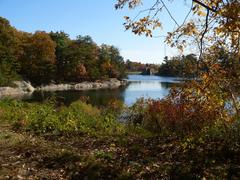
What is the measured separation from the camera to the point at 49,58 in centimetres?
6500

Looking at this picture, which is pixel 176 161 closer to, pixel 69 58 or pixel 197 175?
pixel 197 175

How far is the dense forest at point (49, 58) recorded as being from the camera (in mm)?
55841

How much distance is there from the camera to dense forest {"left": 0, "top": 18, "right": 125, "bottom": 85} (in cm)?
5584

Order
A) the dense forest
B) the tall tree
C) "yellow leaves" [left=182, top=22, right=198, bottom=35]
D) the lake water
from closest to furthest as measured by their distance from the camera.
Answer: "yellow leaves" [left=182, top=22, right=198, bottom=35] → the lake water → the dense forest → the tall tree

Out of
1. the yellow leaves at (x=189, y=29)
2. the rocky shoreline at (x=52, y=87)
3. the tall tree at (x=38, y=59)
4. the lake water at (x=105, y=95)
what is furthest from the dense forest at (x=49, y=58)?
Answer: the yellow leaves at (x=189, y=29)

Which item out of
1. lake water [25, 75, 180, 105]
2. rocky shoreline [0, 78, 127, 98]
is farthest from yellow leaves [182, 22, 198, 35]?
rocky shoreline [0, 78, 127, 98]

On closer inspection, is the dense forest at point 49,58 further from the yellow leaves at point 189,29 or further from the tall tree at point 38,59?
the yellow leaves at point 189,29

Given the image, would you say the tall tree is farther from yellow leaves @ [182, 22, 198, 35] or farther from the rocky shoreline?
yellow leaves @ [182, 22, 198, 35]

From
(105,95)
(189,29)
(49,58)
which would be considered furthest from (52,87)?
(189,29)

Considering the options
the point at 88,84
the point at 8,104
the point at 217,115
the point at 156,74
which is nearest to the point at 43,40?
the point at 88,84

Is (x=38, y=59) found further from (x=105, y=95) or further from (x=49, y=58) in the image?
(x=105, y=95)

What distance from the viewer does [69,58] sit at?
232 ft

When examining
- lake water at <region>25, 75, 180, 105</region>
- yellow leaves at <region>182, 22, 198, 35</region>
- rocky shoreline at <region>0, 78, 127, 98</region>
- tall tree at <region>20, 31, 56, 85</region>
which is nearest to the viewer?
yellow leaves at <region>182, 22, 198, 35</region>

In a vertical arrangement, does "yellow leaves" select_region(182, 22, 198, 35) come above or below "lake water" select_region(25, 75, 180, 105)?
above
